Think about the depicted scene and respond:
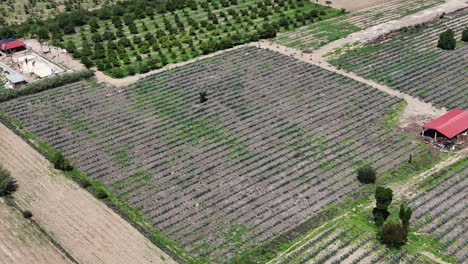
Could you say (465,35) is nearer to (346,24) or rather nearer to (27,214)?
(346,24)

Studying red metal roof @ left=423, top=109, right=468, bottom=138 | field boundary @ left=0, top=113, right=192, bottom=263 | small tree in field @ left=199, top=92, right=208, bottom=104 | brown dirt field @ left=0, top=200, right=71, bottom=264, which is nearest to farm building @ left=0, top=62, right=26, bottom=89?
field boundary @ left=0, top=113, right=192, bottom=263

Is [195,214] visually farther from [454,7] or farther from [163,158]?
[454,7]

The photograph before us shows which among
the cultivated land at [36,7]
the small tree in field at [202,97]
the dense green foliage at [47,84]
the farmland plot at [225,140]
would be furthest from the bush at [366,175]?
the cultivated land at [36,7]

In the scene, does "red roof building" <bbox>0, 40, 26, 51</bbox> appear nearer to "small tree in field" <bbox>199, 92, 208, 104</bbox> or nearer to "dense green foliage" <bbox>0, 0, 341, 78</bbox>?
"dense green foliage" <bbox>0, 0, 341, 78</bbox>

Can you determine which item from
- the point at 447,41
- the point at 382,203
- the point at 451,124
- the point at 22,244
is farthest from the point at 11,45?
the point at 447,41

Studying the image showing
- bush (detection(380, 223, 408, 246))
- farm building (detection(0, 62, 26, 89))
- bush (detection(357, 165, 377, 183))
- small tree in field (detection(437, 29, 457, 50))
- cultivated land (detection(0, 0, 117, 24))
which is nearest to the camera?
bush (detection(380, 223, 408, 246))

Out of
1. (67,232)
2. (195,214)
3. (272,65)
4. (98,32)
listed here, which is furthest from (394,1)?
(67,232)
